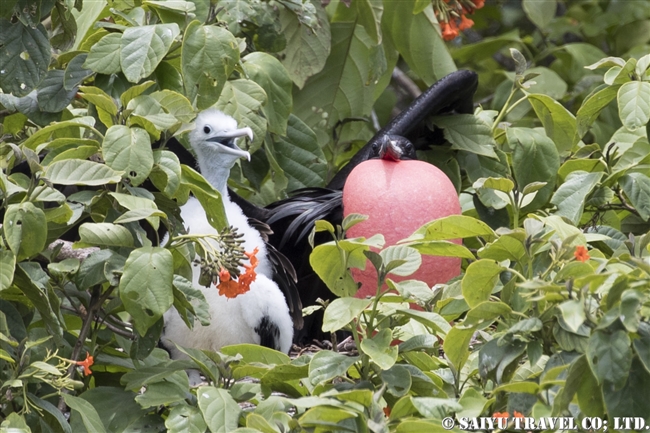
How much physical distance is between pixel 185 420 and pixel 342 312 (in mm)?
249

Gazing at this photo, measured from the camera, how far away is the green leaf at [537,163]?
7.02ft

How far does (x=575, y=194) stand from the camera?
193 centimetres

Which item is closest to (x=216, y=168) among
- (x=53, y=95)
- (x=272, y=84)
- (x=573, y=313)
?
(x=272, y=84)

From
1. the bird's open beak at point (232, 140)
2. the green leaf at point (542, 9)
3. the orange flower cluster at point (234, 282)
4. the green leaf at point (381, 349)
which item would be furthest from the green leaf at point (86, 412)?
the green leaf at point (542, 9)

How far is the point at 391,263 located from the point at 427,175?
35.2 inches

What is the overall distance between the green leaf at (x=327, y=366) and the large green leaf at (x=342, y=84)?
4.68 feet

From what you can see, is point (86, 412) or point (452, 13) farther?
point (452, 13)

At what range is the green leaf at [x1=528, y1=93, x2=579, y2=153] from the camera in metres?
2.18

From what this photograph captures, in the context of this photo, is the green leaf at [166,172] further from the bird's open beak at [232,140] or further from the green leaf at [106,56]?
the bird's open beak at [232,140]

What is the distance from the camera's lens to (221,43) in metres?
1.67

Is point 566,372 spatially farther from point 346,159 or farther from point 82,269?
point 346,159

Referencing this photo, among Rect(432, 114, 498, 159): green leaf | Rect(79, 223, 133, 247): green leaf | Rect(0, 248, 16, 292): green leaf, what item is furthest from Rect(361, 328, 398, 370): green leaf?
Rect(432, 114, 498, 159): green leaf

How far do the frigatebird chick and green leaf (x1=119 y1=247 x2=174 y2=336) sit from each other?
1.81 ft

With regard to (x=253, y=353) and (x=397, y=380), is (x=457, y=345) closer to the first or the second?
(x=397, y=380)
